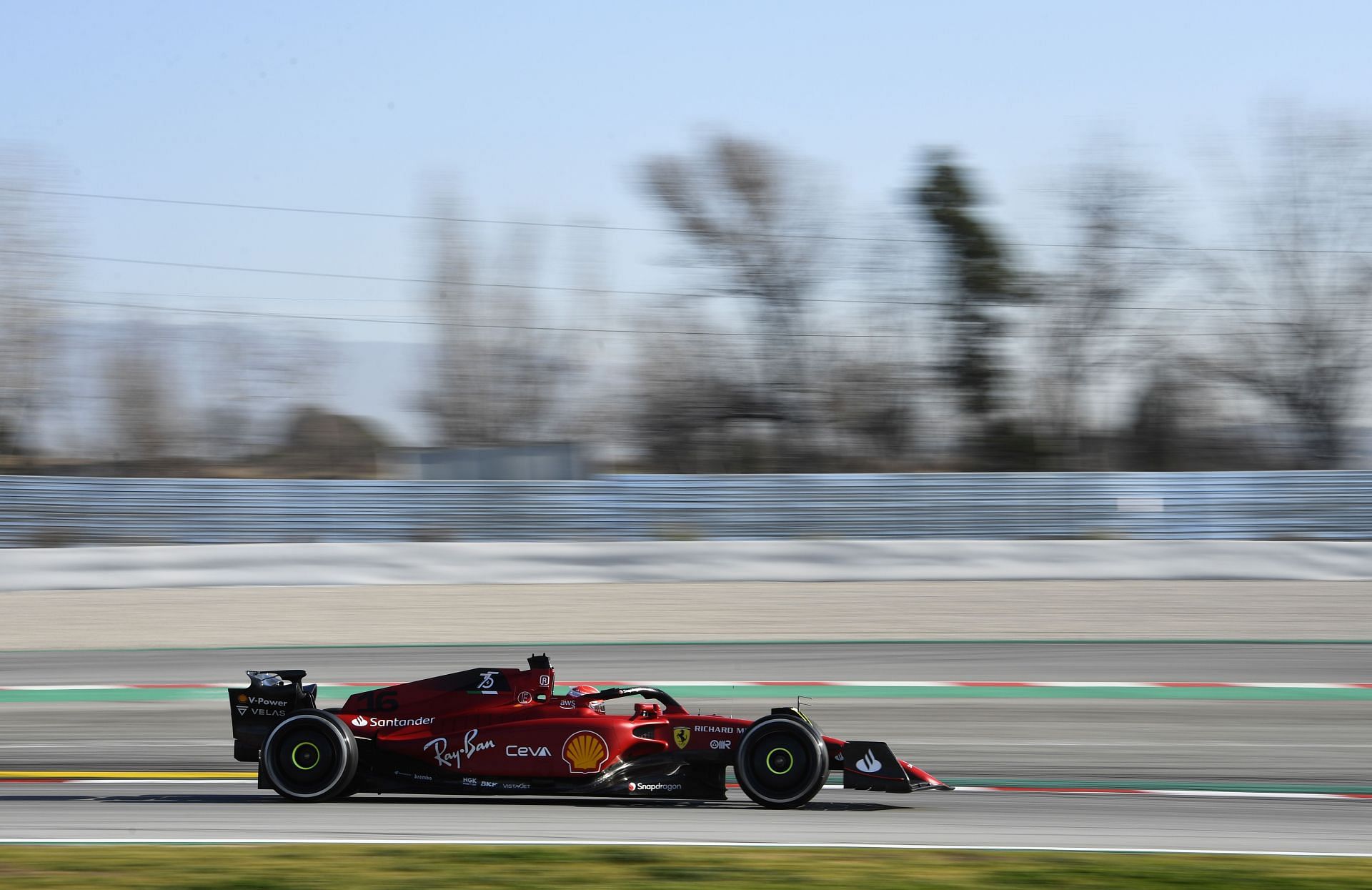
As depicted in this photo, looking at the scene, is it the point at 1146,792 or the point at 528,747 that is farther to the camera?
the point at 1146,792

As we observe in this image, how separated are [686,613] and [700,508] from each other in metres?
2.54

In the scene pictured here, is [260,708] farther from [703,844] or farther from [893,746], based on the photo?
[893,746]

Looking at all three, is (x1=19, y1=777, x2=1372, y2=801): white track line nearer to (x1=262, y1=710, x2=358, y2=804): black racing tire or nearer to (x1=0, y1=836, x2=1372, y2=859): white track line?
(x1=262, y1=710, x2=358, y2=804): black racing tire

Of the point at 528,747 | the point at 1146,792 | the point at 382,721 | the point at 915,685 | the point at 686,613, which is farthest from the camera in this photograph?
the point at 686,613

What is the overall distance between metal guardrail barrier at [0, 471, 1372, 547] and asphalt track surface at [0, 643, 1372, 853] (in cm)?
365

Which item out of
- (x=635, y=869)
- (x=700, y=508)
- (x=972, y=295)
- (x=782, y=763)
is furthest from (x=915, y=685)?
(x=972, y=295)

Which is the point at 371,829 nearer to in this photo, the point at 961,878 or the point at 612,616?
the point at 961,878

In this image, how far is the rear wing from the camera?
718cm

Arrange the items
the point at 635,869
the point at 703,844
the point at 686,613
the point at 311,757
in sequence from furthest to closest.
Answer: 1. the point at 686,613
2. the point at 311,757
3. the point at 703,844
4. the point at 635,869

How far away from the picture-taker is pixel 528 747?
6824 mm

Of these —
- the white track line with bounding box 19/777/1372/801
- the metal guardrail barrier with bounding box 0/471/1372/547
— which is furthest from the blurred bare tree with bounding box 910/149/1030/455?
the white track line with bounding box 19/777/1372/801

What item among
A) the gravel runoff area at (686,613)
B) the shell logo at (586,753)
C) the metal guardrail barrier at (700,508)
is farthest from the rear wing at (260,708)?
the metal guardrail barrier at (700,508)

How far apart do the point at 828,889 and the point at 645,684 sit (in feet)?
20.9

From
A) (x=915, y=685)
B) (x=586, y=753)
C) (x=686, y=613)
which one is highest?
(x=686, y=613)
